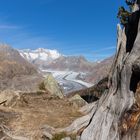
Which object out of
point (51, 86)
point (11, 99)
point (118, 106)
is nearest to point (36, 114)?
point (11, 99)

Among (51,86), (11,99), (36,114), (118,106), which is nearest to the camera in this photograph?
(118,106)

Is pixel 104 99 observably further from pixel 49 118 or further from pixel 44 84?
pixel 44 84

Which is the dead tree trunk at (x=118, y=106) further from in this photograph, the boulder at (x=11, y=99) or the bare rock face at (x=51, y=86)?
the bare rock face at (x=51, y=86)

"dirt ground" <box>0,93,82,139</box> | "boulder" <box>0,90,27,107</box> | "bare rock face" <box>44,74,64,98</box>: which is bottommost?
"dirt ground" <box>0,93,82,139</box>

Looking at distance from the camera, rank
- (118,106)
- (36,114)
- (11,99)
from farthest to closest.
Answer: (11,99)
(36,114)
(118,106)

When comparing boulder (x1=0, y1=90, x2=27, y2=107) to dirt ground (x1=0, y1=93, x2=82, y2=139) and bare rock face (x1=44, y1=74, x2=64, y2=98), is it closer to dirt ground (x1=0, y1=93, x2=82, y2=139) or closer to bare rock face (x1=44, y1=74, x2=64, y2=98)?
dirt ground (x1=0, y1=93, x2=82, y2=139)

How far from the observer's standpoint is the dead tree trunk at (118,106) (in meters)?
16.9

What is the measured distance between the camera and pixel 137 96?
1673 cm

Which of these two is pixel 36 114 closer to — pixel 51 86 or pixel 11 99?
pixel 11 99

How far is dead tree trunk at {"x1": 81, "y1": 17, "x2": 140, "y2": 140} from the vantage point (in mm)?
16875

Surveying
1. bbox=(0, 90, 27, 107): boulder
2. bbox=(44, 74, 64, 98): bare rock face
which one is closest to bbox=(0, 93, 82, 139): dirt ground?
bbox=(0, 90, 27, 107): boulder

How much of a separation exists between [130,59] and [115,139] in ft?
13.4

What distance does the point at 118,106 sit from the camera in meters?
17.8

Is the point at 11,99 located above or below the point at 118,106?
above
